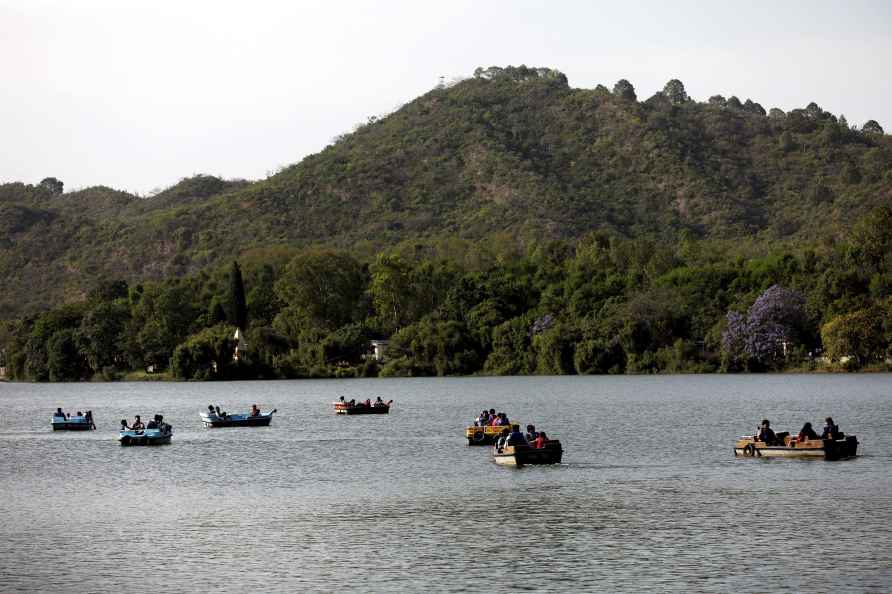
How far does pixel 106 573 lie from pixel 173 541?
17.5ft

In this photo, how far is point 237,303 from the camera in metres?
189

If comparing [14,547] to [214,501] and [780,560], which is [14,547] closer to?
[214,501]

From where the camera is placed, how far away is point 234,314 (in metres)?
189

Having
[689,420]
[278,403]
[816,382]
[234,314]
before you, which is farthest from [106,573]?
[234,314]

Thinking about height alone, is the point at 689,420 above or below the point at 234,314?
below

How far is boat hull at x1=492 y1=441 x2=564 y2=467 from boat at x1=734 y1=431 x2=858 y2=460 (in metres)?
8.92

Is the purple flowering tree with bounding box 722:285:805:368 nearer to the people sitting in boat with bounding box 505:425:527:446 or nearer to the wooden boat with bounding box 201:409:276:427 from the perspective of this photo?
the wooden boat with bounding box 201:409:276:427

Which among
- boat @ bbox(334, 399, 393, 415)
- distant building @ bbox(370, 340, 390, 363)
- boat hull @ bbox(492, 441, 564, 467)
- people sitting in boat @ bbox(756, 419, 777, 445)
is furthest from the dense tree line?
boat hull @ bbox(492, 441, 564, 467)

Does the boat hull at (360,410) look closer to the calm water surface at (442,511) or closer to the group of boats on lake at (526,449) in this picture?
the calm water surface at (442,511)

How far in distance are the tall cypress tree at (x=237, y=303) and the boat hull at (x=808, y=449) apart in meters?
135

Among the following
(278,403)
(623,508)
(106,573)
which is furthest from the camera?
(278,403)

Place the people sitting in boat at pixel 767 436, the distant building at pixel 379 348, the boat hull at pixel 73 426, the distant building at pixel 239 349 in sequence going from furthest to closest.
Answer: the distant building at pixel 379 348
the distant building at pixel 239 349
the boat hull at pixel 73 426
the people sitting in boat at pixel 767 436

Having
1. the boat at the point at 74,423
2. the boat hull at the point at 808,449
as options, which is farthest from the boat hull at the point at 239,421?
the boat hull at the point at 808,449

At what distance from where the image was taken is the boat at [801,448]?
2318 inches
